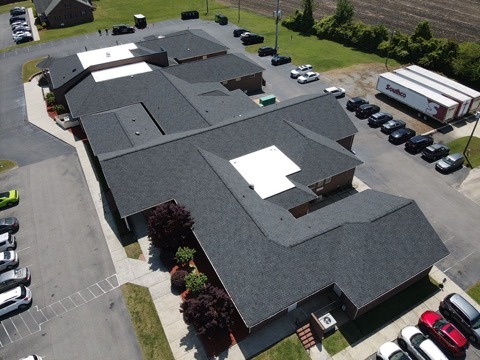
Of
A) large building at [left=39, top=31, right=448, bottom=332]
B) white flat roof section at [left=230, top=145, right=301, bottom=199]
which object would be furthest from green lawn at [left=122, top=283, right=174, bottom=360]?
white flat roof section at [left=230, top=145, right=301, bottom=199]

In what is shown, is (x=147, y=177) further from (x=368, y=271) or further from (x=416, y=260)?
(x=416, y=260)

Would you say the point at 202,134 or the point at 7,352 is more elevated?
the point at 202,134

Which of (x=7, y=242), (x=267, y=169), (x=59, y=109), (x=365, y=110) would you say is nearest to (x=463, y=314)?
(x=267, y=169)

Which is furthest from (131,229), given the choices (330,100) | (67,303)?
(330,100)

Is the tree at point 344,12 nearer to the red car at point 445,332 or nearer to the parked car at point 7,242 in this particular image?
the red car at point 445,332

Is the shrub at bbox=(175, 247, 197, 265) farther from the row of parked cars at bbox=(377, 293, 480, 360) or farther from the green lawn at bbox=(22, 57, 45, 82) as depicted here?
the green lawn at bbox=(22, 57, 45, 82)

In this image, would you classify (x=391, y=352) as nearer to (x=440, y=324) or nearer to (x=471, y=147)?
(x=440, y=324)

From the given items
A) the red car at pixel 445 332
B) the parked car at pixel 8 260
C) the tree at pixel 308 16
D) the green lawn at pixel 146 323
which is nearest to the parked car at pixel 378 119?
the red car at pixel 445 332
